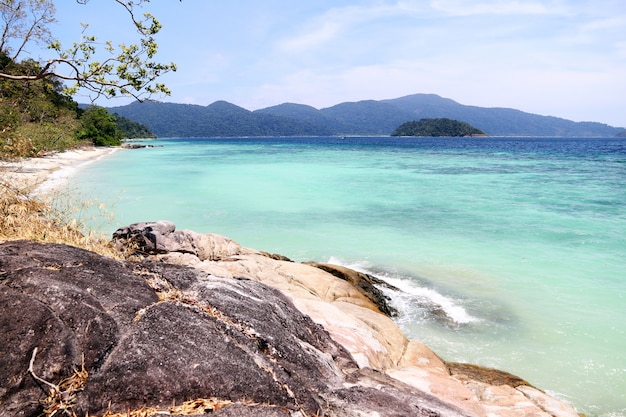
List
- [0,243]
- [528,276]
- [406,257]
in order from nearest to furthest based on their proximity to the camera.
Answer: [0,243], [528,276], [406,257]

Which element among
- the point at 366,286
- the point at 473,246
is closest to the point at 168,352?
the point at 366,286

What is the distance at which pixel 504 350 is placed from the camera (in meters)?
8.73

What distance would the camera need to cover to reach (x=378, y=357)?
20.2ft

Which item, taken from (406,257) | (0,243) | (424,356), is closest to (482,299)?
(406,257)

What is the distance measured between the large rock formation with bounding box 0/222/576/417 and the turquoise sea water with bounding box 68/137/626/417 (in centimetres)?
326

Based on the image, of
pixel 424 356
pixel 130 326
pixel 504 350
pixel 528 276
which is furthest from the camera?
pixel 528 276

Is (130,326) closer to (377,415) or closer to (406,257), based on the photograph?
(377,415)

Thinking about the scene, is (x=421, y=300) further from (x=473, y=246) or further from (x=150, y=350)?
(x=150, y=350)

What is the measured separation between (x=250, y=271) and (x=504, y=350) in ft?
19.9

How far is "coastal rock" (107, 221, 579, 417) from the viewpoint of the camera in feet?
16.6

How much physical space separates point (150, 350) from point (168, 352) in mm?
143

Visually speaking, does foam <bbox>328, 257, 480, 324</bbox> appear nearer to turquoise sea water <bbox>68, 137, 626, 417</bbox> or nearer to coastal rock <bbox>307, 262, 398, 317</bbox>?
turquoise sea water <bbox>68, 137, 626, 417</bbox>

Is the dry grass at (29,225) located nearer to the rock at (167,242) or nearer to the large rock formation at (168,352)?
the large rock formation at (168,352)

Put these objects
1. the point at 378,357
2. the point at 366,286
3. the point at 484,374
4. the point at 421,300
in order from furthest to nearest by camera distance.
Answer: the point at 421,300
the point at 366,286
the point at 484,374
the point at 378,357
